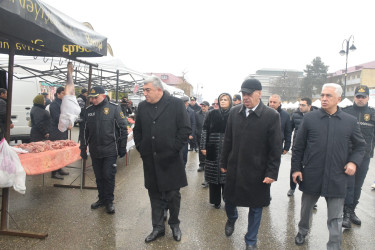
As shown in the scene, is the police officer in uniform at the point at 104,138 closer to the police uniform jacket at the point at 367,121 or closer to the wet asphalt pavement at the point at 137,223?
the wet asphalt pavement at the point at 137,223

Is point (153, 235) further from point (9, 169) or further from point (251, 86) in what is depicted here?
point (251, 86)

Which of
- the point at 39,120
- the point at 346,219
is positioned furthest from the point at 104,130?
the point at 346,219

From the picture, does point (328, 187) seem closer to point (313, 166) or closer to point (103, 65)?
point (313, 166)

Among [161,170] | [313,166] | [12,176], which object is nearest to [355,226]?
[313,166]

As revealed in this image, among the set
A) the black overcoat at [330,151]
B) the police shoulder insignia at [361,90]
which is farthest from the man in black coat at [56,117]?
the police shoulder insignia at [361,90]

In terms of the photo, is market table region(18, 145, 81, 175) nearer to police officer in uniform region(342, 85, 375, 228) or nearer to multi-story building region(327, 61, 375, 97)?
police officer in uniform region(342, 85, 375, 228)

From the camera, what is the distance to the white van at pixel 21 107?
9.38 m

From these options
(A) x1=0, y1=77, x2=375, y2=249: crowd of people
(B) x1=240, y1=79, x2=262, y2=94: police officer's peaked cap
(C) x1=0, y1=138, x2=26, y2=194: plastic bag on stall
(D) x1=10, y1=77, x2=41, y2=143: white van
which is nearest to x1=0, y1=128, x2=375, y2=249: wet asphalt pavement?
(A) x1=0, y1=77, x2=375, y2=249: crowd of people

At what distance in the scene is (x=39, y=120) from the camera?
603cm

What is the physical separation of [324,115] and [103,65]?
226 inches

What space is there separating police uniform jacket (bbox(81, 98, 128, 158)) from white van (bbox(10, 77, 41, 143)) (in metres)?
6.48

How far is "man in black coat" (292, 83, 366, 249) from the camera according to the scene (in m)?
3.12

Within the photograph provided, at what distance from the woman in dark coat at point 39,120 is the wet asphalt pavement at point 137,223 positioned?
3.45ft

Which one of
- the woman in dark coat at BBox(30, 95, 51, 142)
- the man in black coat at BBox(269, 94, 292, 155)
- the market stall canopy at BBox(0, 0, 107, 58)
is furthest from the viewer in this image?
the woman in dark coat at BBox(30, 95, 51, 142)
